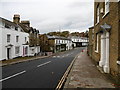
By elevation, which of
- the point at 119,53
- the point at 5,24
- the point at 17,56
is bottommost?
the point at 17,56

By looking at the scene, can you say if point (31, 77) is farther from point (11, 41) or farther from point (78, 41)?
point (78, 41)

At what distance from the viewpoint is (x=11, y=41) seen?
92.4ft

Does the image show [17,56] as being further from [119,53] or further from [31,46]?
[119,53]

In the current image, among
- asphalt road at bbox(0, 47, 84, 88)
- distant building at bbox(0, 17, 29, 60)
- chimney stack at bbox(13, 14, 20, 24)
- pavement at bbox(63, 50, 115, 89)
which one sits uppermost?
chimney stack at bbox(13, 14, 20, 24)

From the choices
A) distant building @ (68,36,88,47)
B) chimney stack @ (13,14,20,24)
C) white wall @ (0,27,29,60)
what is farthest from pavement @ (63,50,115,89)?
distant building @ (68,36,88,47)

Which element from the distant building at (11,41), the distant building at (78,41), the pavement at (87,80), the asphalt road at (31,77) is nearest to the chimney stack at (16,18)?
the distant building at (11,41)

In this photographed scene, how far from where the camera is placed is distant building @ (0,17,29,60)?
24891 mm

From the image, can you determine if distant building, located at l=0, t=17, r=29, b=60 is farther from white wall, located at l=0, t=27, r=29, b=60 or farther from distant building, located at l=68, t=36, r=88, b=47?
distant building, located at l=68, t=36, r=88, b=47

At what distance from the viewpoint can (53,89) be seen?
7258mm

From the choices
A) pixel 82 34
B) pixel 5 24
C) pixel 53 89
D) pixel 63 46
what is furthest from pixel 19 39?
pixel 82 34

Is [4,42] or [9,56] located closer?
[4,42]

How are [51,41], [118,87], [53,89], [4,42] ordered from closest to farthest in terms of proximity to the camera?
[118,87], [53,89], [4,42], [51,41]

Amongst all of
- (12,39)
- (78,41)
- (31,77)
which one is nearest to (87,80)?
(31,77)

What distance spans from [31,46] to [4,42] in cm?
1243
